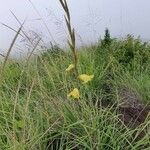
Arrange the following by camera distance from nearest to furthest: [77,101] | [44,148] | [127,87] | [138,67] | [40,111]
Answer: [44,148], [40,111], [77,101], [127,87], [138,67]

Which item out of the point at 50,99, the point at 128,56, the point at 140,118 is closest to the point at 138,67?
the point at 128,56

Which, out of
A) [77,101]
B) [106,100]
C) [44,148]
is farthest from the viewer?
[106,100]

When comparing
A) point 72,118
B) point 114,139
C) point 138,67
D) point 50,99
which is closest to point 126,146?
point 114,139

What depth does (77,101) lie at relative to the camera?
4797 millimetres

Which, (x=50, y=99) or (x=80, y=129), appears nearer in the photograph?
(x=80, y=129)

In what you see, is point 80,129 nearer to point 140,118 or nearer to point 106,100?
point 140,118

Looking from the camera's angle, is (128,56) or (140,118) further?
(128,56)

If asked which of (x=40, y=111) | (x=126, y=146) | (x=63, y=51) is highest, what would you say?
(x=63, y=51)

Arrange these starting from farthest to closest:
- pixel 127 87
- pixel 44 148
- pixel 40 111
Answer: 1. pixel 127 87
2. pixel 40 111
3. pixel 44 148

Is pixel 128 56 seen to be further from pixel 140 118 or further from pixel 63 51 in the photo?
pixel 140 118

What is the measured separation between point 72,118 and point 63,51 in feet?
11.5

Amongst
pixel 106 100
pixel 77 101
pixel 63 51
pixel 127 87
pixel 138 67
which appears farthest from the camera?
pixel 63 51

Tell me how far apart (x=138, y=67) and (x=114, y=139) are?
116 inches

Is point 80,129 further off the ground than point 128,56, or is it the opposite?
point 128,56
